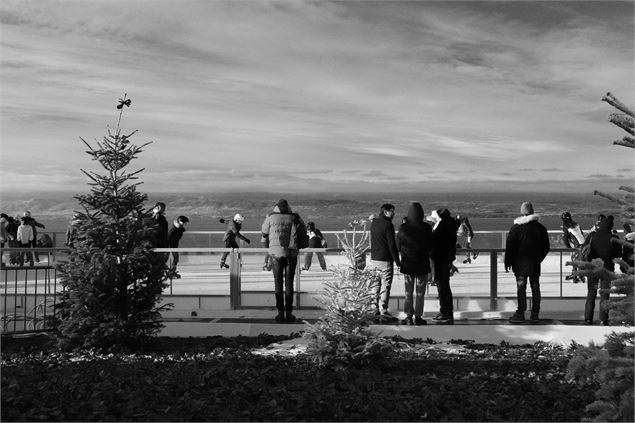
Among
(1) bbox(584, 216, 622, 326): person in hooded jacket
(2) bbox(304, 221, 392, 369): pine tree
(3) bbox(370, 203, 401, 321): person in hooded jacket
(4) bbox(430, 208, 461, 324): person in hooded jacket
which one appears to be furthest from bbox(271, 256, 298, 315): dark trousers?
(1) bbox(584, 216, 622, 326): person in hooded jacket

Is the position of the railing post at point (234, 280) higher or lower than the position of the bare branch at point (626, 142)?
lower

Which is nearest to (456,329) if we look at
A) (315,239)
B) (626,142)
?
(626,142)

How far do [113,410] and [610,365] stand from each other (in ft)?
14.5

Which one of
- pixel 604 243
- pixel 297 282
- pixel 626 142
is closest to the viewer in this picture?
pixel 626 142

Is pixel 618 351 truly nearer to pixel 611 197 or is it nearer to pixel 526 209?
pixel 611 197

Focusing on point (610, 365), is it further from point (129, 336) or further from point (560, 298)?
point (560, 298)

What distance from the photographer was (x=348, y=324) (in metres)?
9.21

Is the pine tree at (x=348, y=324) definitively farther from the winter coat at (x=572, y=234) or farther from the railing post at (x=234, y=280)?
the winter coat at (x=572, y=234)

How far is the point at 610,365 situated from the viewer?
6055 mm

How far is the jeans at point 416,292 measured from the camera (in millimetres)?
13164

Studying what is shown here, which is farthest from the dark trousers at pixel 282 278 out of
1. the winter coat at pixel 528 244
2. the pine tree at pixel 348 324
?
the pine tree at pixel 348 324

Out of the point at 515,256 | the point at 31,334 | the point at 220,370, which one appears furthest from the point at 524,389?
the point at 31,334

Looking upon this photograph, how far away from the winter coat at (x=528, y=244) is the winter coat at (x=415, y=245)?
153 cm

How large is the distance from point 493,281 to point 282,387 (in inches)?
309
